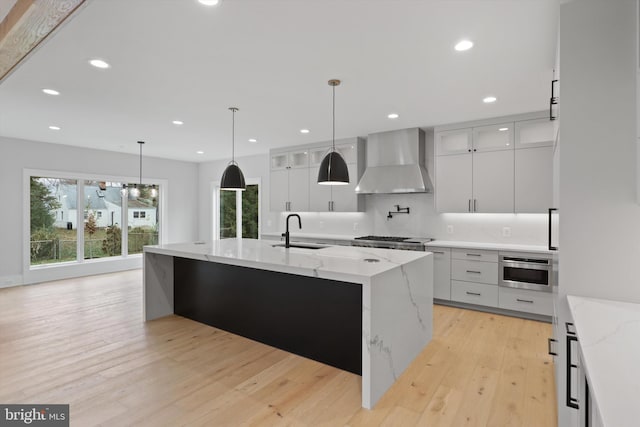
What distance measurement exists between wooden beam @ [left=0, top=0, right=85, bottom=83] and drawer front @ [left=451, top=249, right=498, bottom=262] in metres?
4.35

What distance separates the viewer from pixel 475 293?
13.7 feet

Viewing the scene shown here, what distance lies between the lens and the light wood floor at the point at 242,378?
2.07 meters

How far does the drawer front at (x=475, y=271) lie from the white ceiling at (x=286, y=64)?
6.23ft

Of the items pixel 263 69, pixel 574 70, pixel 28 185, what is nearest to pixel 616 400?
pixel 574 70

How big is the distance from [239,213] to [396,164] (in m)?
4.19

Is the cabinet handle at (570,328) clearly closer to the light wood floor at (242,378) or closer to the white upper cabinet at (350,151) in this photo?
the light wood floor at (242,378)

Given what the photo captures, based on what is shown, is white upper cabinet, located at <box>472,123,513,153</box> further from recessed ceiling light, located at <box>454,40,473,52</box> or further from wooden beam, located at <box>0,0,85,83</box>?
wooden beam, located at <box>0,0,85,83</box>

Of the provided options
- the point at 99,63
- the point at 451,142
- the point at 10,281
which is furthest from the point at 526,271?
the point at 10,281

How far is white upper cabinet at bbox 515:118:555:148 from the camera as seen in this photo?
3941mm

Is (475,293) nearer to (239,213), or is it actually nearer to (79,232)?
(239,213)

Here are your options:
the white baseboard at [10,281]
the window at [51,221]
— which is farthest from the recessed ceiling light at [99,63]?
the white baseboard at [10,281]

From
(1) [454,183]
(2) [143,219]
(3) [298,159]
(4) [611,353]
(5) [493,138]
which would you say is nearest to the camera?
(4) [611,353]

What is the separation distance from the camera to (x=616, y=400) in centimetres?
89

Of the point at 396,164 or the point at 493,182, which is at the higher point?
the point at 396,164
